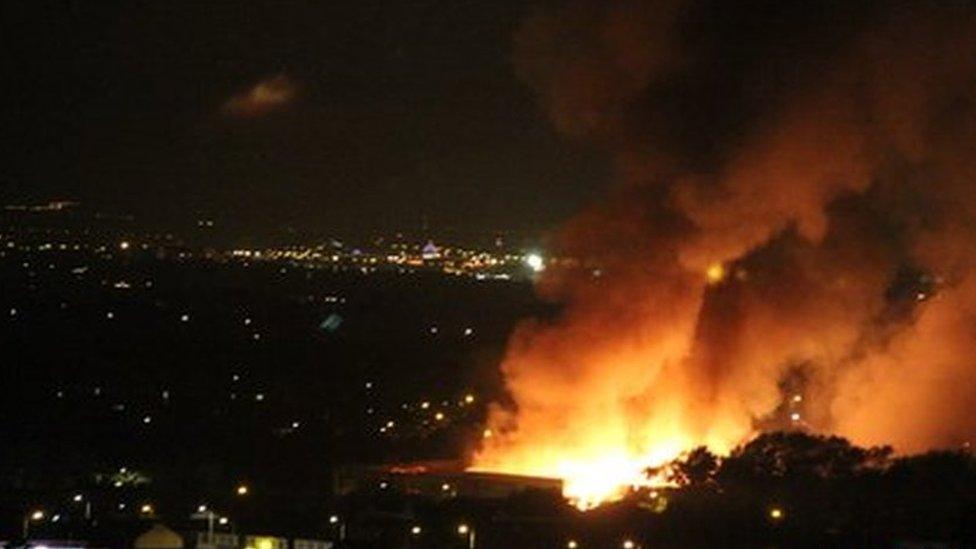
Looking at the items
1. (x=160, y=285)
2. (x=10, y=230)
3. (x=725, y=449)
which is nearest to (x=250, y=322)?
(x=160, y=285)

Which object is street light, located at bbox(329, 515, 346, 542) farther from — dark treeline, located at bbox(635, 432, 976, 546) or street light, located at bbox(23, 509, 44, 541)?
dark treeline, located at bbox(635, 432, 976, 546)

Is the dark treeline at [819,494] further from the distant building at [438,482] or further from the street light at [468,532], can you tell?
the street light at [468,532]

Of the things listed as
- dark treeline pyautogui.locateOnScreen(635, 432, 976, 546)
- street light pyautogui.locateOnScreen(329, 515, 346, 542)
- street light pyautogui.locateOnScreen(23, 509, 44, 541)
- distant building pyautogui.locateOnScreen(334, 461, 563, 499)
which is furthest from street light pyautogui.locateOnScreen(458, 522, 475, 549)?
street light pyautogui.locateOnScreen(23, 509, 44, 541)

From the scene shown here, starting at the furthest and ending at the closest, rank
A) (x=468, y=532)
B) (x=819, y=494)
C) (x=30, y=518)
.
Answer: (x=819, y=494) < (x=30, y=518) < (x=468, y=532)

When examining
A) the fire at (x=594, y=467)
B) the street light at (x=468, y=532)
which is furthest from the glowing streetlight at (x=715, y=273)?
the street light at (x=468, y=532)

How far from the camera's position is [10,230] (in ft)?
318

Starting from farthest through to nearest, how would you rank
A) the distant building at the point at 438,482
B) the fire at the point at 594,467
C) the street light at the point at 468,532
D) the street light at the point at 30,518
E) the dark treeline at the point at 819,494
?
the fire at the point at 594,467
the distant building at the point at 438,482
the dark treeline at the point at 819,494
the street light at the point at 468,532
the street light at the point at 30,518

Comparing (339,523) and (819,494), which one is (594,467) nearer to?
(819,494)

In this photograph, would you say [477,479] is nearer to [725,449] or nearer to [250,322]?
[725,449]

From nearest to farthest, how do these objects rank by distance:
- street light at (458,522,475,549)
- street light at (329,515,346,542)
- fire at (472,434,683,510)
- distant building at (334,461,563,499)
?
1. street light at (458,522,475,549)
2. street light at (329,515,346,542)
3. distant building at (334,461,563,499)
4. fire at (472,434,683,510)

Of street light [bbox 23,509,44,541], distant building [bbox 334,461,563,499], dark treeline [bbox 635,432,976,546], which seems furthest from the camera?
distant building [bbox 334,461,563,499]

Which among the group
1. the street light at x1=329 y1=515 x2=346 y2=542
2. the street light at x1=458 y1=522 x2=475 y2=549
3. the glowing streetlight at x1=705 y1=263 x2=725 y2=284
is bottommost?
the street light at x1=458 y1=522 x2=475 y2=549

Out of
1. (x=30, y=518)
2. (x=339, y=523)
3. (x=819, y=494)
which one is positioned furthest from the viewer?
(x=819, y=494)

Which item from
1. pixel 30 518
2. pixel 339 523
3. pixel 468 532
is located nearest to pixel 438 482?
pixel 339 523
